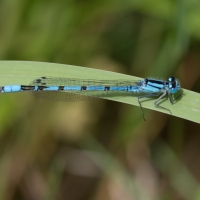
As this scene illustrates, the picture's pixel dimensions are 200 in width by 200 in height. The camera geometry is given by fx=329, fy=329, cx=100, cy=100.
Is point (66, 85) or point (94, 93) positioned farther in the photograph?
point (94, 93)

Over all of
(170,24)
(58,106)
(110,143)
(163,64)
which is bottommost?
(110,143)

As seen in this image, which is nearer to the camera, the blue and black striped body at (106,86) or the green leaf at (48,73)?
the green leaf at (48,73)

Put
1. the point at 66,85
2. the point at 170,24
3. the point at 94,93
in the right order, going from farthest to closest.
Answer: the point at 170,24 < the point at 94,93 < the point at 66,85

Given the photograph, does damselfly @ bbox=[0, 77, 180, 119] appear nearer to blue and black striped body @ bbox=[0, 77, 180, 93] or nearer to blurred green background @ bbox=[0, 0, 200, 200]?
blue and black striped body @ bbox=[0, 77, 180, 93]

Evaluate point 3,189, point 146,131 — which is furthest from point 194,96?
point 3,189

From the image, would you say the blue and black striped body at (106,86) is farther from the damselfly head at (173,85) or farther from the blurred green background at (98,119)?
the blurred green background at (98,119)

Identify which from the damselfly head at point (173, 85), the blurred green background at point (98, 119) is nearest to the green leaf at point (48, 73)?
the damselfly head at point (173, 85)

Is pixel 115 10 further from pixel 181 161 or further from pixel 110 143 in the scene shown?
pixel 181 161
